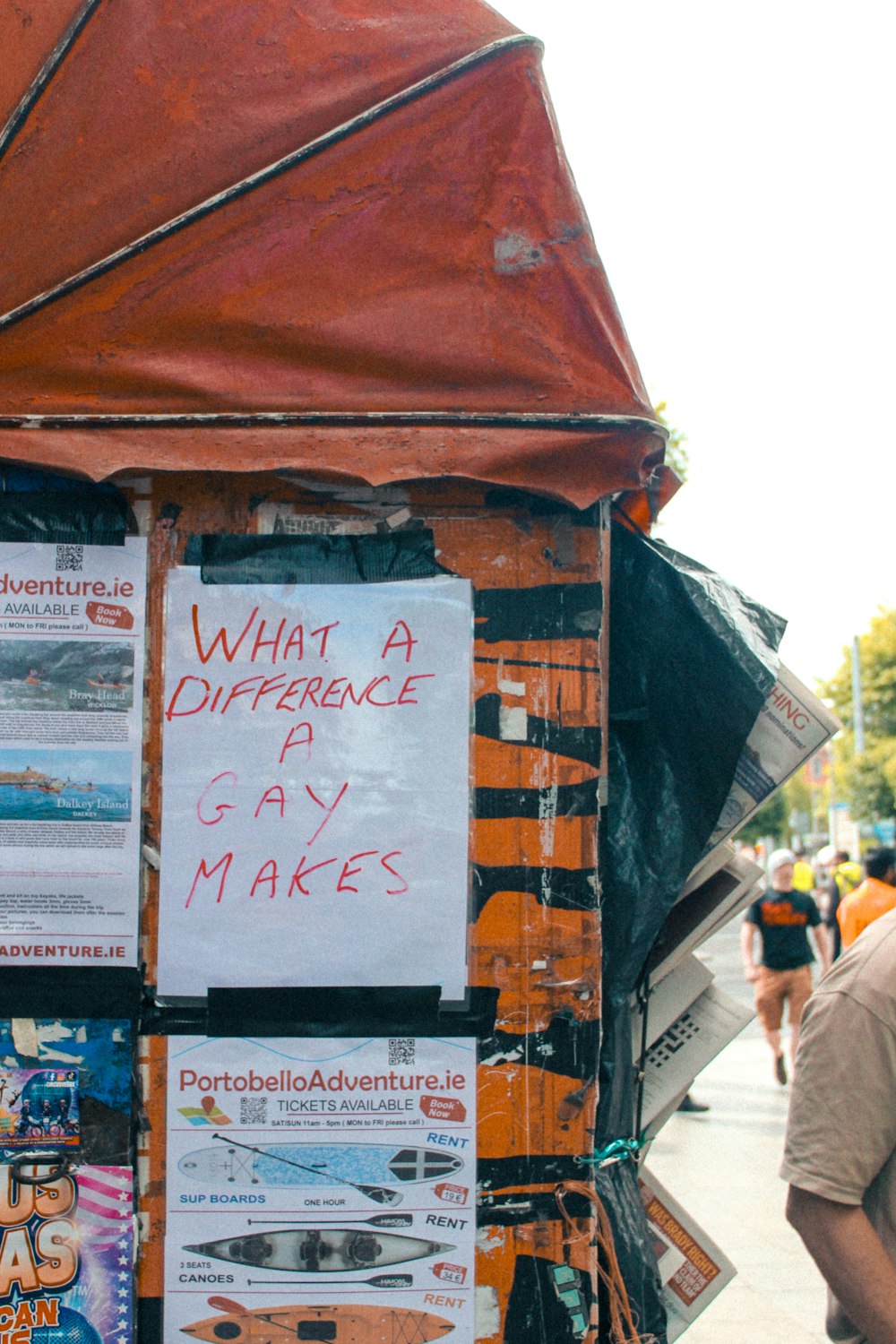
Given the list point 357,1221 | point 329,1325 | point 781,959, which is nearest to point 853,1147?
point 357,1221

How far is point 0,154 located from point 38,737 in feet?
3.98

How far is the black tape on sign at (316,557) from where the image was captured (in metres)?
2.52

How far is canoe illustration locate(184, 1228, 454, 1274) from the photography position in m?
2.41

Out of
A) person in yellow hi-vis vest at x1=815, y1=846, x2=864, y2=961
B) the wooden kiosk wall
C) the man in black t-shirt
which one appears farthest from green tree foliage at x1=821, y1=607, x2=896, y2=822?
the wooden kiosk wall

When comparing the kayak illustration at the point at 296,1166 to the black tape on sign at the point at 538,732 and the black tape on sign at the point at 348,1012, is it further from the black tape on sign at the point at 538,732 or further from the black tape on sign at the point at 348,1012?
the black tape on sign at the point at 538,732

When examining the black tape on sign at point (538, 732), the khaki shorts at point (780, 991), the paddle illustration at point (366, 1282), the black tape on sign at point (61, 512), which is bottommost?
the khaki shorts at point (780, 991)

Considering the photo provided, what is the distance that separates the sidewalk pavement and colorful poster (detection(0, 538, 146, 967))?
3904mm

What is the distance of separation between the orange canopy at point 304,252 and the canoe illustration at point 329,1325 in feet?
5.37

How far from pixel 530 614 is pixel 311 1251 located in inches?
52.7

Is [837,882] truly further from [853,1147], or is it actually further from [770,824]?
[770,824]

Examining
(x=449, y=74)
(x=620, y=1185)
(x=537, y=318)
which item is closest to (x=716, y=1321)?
(x=620, y=1185)

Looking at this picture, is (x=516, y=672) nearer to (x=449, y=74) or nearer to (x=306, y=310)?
(x=306, y=310)

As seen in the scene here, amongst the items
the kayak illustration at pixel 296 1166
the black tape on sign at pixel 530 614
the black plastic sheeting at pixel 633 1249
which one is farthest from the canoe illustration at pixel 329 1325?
the black tape on sign at pixel 530 614

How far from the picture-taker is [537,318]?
250 centimetres
